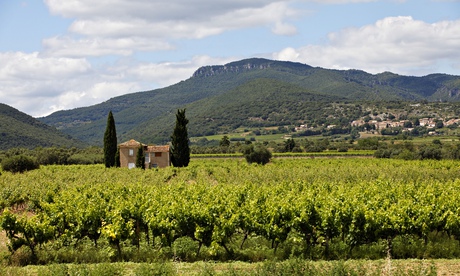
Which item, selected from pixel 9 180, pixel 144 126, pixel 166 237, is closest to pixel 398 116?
pixel 144 126

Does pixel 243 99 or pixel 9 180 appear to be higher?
pixel 243 99

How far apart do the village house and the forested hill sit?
2186 inches

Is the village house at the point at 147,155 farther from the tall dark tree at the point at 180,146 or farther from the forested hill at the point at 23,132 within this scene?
the forested hill at the point at 23,132

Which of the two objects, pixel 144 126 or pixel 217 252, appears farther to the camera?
pixel 144 126

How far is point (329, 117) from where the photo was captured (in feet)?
553

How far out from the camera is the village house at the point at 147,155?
55469 mm

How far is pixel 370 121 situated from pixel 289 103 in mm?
33568

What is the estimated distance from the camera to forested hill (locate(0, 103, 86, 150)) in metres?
105

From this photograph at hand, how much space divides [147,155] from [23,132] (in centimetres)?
6691

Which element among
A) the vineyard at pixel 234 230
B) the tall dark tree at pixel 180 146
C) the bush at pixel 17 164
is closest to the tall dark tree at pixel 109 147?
the tall dark tree at pixel 180 146

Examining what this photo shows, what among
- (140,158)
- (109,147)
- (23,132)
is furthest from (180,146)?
(23,132)

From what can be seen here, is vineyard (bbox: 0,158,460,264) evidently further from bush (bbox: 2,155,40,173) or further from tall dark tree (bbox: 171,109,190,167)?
bush (bbox: 2,155,40,173)

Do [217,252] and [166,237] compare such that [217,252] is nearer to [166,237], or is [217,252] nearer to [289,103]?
[166,237]

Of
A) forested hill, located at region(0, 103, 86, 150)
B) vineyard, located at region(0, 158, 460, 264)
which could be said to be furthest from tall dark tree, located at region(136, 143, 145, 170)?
forested hill, located at region(0, 103, 86, 150)
